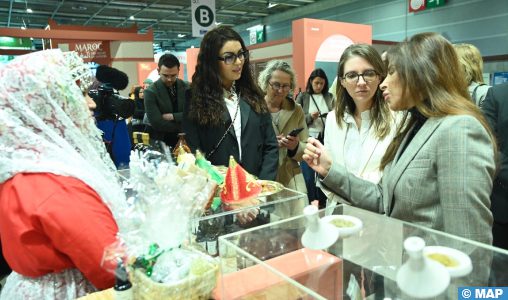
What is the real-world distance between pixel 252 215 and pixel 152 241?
0.55 metres

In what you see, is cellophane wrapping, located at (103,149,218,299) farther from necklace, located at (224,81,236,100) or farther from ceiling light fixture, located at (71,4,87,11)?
ceiling light fixture, located at (71,4,87,11)

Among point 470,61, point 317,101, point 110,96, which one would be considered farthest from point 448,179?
point 317,101

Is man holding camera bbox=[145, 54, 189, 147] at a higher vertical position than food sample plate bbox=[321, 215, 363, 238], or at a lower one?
higher

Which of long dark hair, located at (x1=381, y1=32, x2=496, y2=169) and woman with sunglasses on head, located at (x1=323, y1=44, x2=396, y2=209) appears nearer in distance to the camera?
long dark hair, located at (x1=381, y1=32, x2=496, y2=169)

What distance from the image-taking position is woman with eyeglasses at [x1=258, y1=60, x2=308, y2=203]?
2658 millimetres

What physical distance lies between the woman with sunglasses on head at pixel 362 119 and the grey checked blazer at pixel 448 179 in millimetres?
507

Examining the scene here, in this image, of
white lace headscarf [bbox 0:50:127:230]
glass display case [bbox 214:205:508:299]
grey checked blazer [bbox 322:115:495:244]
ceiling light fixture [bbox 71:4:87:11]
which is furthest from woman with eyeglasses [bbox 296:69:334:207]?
ceiling light fixture [bbox 71:4:87:11]

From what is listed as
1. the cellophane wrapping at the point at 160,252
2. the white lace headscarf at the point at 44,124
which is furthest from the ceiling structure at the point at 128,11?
the cellophane wrapping at the point at 160,252

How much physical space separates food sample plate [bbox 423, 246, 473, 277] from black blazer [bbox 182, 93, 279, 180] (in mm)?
1360

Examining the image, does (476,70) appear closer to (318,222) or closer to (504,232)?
(504,232)

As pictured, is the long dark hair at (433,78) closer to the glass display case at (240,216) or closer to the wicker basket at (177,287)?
the glass display case at (240,216)

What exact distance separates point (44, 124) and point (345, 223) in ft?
2.93

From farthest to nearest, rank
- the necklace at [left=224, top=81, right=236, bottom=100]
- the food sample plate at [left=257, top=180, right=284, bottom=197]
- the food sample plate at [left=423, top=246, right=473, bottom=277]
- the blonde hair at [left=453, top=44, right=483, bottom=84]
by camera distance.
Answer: the blonde hair at [left=453, top=44, right=483, bottom=84]
the necklace at [left=224, top=81, right=236, bottom=100]
the food sample plate at [left=257, top=180, right=284, bottom=197]
the food sample plate at [left=423, top=246, right=473, bottom=277]

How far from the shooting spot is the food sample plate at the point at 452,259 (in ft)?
2.53
